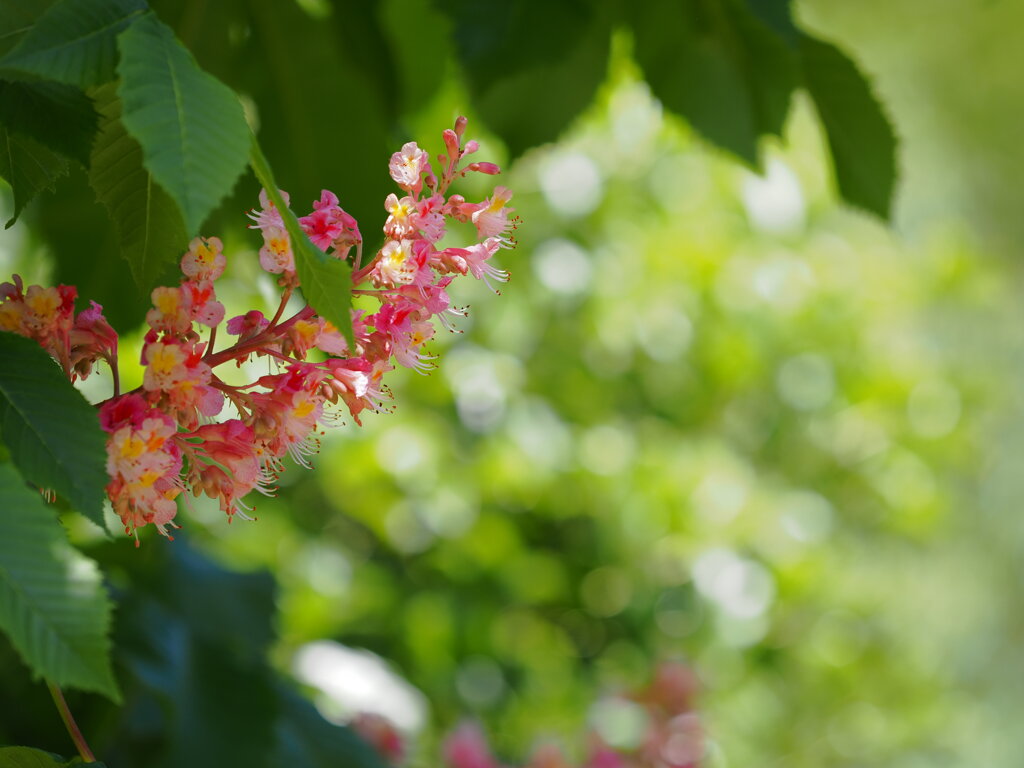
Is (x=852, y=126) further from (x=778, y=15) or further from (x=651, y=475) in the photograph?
(x=651, y=475)

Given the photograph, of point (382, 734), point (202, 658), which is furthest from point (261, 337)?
point (382, 734)

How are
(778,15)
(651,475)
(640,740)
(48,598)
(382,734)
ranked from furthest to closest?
(651,475) < (640,740) < (382,734) < (778,15) < (48,598)

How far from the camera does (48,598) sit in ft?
0.73

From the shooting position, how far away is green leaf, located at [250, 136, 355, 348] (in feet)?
0.85

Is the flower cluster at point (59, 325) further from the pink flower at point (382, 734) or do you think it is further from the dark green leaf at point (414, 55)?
the pink flower at point (382, 734)

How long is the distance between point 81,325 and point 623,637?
1.20 metres

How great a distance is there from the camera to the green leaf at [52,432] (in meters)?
0.25

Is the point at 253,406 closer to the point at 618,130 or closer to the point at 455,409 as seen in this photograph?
the point at 455,409

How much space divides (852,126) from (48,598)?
51cm

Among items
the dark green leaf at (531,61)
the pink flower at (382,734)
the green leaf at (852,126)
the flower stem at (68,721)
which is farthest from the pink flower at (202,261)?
the pink flower at (382,734)

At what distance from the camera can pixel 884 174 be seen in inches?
24.0

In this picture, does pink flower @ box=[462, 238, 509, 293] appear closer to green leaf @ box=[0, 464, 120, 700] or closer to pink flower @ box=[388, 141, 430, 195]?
pink flower @ box=[388, 141, 430, 195]

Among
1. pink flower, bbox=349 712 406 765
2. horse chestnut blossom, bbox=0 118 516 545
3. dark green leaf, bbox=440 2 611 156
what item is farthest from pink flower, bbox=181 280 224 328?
pink flower, bbox=349 712 406 765

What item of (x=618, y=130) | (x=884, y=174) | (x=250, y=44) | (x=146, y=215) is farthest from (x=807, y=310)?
(x=146, y=215)
